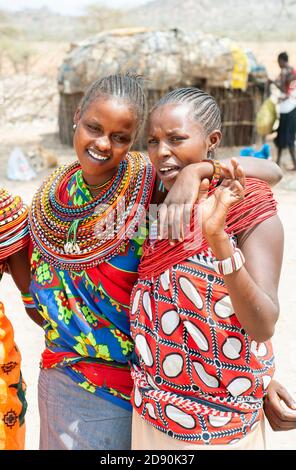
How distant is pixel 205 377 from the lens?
1618 millimetres

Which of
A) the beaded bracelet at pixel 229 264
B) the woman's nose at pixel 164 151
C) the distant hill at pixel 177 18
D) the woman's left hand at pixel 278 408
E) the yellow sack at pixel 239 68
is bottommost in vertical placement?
the distant hill at pixel 177 18

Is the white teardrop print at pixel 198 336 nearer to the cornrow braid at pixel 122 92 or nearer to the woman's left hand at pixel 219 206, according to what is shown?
the woman's left hand at pixel 219 206

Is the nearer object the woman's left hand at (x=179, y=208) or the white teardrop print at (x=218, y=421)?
the woman's left hand at (x=179, y=208)

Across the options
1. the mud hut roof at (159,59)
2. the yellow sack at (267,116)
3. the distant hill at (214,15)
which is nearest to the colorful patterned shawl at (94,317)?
the yellow sack at (267,116)

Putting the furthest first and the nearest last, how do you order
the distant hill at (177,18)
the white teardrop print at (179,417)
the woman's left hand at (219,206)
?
the distant hill at (177,18)
the white teardrop print at (179,417)
the woman's left hand at (219,206)

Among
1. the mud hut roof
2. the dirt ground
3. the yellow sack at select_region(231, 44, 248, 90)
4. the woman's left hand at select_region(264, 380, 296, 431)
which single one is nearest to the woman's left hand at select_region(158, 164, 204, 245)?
the woman's left hand at select_region(264, 380, 296, 431)

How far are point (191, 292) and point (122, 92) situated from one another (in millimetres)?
683

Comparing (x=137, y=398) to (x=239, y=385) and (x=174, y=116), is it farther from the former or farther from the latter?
(x=174, y=116)

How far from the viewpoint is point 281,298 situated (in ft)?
17.3

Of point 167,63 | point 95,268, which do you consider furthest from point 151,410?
point 167,63

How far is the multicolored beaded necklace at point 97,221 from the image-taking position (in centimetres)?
189

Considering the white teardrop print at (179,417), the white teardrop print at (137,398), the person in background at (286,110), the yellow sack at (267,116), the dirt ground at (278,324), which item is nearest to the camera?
the white teardrop print at (179,417)

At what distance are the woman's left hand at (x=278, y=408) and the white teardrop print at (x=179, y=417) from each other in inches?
10.8

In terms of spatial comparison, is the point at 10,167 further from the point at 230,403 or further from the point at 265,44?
the point at 265,44
